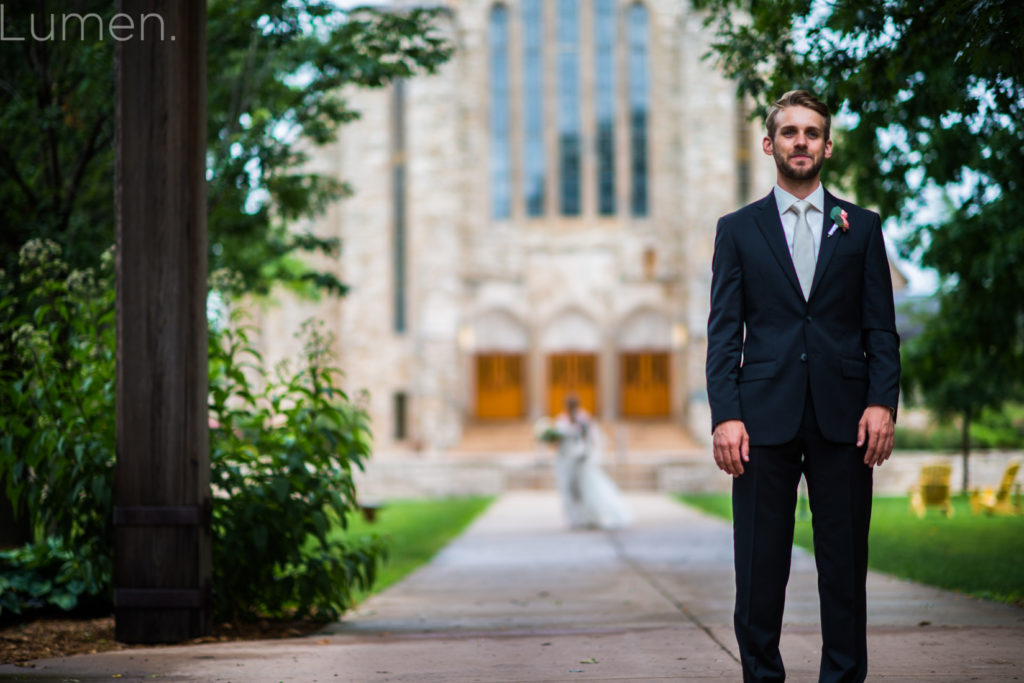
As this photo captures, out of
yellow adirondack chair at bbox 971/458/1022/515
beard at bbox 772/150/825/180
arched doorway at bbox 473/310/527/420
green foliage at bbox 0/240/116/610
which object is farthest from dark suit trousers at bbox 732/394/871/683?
arched doorway at bbox 473/310/527/420

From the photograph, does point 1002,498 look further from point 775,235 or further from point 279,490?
point 775,235

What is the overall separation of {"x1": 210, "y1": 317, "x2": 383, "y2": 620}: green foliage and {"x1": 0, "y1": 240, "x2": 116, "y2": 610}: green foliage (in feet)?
1.93

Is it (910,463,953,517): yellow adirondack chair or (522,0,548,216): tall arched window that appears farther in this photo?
(522,0,548,216): tall arched window

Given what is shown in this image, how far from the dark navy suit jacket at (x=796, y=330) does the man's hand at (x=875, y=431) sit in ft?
0.08

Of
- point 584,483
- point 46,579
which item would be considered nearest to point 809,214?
point 46,579

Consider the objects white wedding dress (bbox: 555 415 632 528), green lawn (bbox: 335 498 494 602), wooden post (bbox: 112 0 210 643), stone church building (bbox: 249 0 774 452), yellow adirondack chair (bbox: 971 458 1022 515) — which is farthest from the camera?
stone church building (bbox: 249 0 774 452)

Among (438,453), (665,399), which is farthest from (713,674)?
(665,399)

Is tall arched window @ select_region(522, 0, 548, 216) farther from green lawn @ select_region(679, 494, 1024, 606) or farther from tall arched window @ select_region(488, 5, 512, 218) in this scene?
green lawn @ select_region(679, 494, 1024, 606)

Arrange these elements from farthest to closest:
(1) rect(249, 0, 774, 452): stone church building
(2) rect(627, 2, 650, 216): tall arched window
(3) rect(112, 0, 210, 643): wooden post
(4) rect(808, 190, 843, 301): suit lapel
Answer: (2) rect(627, 2, 650, 216): tall arched window → (1) rect(249, 0, 774, 452): stone church building → (3) rect(112, 0, 210, 643): wooden post → (4) rect(808, 190, 843, 301): suit lapel

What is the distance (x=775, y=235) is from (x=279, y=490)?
11.3ft

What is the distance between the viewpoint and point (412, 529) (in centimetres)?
1734

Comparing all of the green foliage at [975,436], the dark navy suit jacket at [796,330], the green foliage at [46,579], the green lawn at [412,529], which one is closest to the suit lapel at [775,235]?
the dark navy suit jacket at [796,330]

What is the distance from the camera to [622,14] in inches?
1580

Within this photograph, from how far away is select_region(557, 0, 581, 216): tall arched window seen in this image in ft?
131
